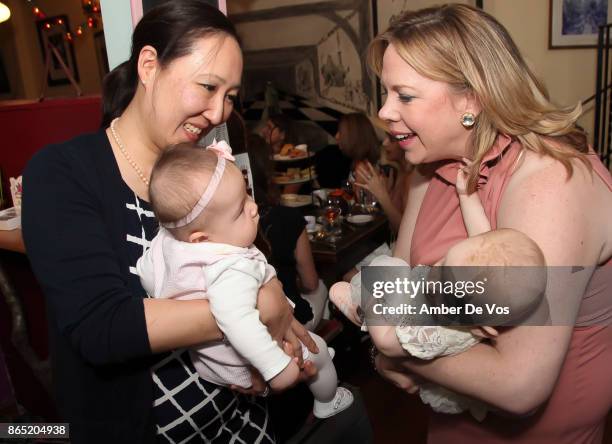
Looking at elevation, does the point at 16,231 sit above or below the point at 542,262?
below

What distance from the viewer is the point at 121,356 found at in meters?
1.04

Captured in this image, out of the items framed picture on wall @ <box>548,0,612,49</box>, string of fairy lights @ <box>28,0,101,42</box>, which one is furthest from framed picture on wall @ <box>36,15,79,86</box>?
framed picture on wall @ <box>548,0,612,49</box>

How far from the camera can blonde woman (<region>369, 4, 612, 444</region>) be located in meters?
1.04

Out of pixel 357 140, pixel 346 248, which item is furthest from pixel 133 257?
pixel 357 140

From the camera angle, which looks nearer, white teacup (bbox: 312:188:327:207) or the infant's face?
the infant's face

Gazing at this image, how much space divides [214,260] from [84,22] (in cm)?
624

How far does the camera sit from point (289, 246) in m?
2.69

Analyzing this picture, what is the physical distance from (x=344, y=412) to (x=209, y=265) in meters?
0.85

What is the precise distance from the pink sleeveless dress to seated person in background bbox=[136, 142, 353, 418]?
488 millimetres

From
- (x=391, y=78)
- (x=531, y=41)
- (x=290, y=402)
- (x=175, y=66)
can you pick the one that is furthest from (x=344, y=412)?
(x=531, y=41)

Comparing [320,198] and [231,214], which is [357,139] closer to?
[320,198]

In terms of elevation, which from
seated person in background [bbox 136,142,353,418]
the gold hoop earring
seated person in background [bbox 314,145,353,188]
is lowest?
seated person in background [bbox 314,145,353,188]

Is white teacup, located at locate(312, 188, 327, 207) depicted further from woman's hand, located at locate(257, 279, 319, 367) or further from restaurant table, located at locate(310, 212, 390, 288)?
woman's hand, located at locate(257, 279, 319, 367)

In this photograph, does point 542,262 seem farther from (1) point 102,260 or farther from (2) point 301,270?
(2) point 301,270
